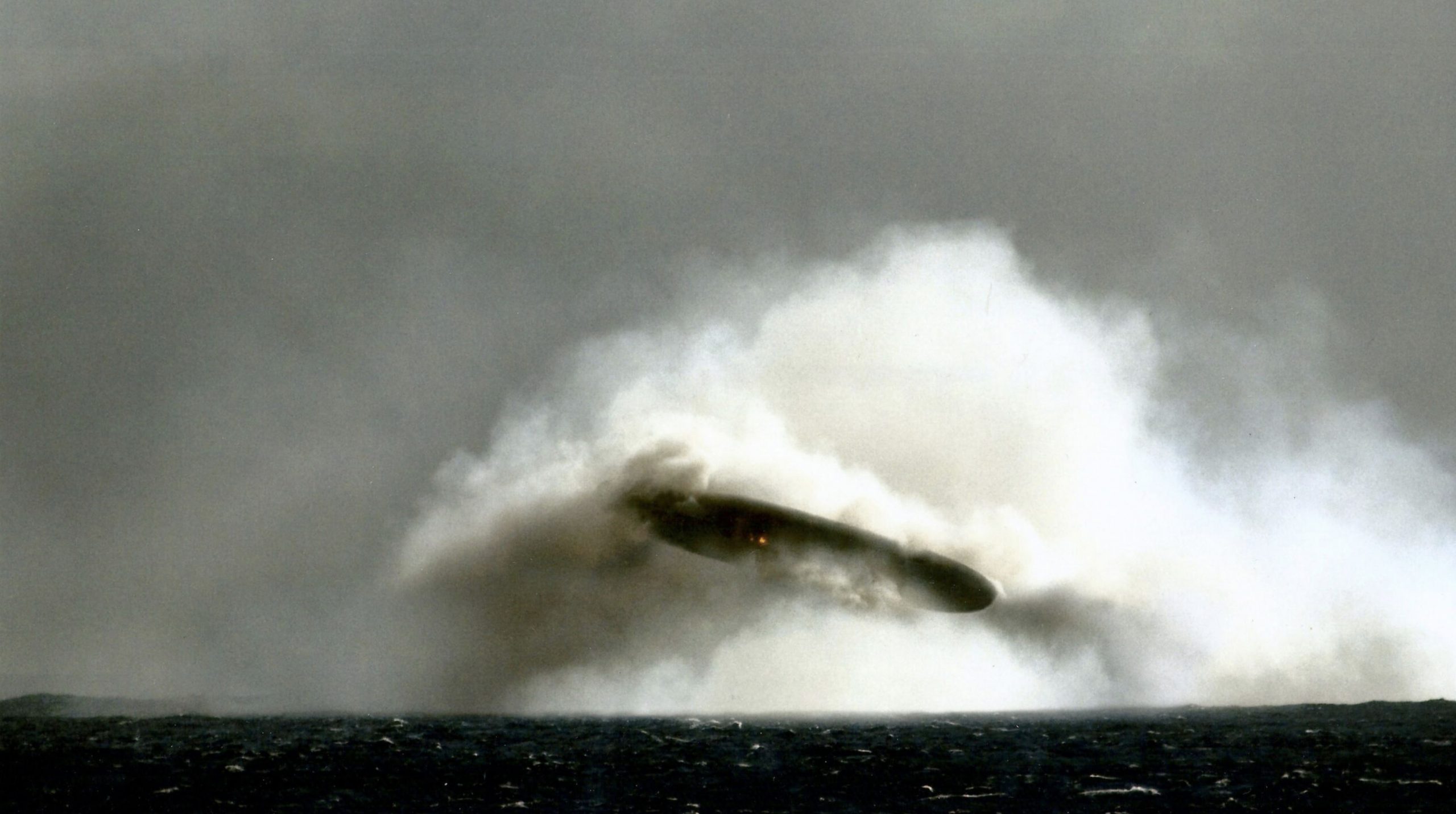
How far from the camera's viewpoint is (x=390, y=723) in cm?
8438

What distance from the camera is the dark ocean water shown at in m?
46.2

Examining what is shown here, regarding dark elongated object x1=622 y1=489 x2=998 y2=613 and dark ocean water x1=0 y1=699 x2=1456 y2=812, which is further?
dark elongated object x1=622 y1=489 x2=998 y2=613

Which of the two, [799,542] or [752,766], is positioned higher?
[799,542]

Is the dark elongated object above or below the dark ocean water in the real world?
above

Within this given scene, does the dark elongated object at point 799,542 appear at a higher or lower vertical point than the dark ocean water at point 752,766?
higher

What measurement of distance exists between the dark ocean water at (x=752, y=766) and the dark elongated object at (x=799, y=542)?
2306 centimetres

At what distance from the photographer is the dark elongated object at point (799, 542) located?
106 metres

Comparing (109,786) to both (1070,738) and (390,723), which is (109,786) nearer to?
(390,723)

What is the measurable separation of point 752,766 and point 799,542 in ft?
171

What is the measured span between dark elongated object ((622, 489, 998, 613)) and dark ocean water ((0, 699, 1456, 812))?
2306cm

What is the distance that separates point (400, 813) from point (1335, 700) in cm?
8622

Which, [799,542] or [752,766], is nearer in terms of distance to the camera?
[752,766]

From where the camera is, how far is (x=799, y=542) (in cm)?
10794

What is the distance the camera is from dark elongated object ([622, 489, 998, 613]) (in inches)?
4156
